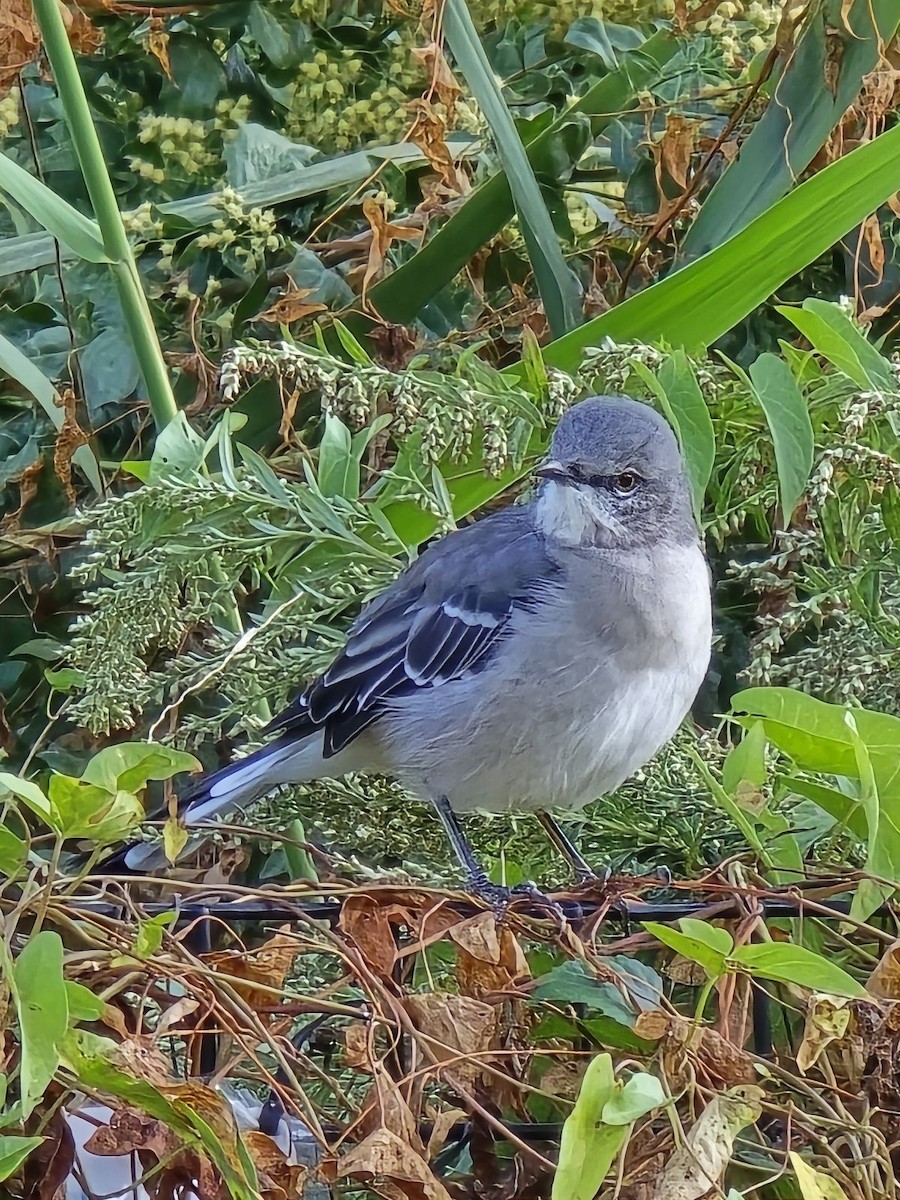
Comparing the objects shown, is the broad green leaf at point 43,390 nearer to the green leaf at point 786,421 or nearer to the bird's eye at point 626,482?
the bird's eye at point 626,482

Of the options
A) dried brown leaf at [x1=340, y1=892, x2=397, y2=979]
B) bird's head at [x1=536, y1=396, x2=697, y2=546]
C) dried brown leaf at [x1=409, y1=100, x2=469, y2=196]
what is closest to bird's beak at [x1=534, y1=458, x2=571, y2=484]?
bird's head at [x1=536, y1=396, x2=697, y2=546]

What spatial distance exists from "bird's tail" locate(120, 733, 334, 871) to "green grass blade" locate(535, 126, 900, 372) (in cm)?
54

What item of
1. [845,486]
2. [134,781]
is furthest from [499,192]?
[134,781]

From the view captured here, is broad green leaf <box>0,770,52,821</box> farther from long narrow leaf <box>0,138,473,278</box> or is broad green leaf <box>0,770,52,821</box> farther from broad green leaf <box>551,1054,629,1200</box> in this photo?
long narrow leaf <box>0,138,473,278</box>

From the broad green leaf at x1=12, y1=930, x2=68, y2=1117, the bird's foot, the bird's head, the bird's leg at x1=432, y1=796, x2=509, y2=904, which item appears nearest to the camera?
the broad green leaf at x1=12, y1=930, x2=68, y2=1117

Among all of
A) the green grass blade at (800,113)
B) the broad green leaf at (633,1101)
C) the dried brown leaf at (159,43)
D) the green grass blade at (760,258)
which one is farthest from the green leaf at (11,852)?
the dried brown leaf at (159,43)

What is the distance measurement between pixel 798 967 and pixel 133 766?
37 cm

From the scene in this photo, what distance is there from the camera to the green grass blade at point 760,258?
1.25 m

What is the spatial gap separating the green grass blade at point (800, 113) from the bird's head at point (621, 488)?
0.23 meters

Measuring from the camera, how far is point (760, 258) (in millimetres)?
1290

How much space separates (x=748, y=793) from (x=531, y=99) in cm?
144

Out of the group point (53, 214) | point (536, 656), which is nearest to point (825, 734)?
point (536, 656)

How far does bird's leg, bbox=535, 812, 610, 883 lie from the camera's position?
4.25ft

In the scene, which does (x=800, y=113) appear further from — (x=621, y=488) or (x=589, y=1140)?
(x=589, y=1140)
